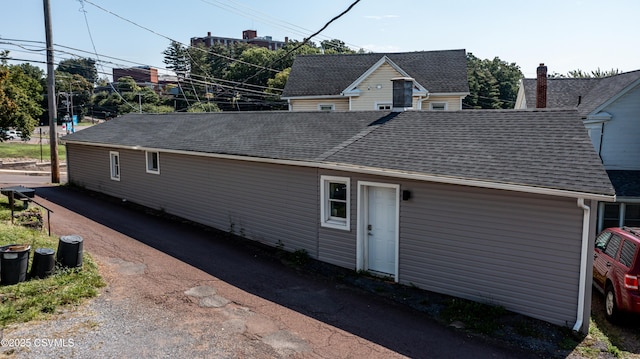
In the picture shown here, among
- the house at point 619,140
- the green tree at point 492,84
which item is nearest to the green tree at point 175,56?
the green tree at point 492,84

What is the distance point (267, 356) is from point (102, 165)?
1693 cm

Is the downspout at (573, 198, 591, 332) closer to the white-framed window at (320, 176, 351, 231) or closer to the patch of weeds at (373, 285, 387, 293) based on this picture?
the patch of weeds at (373, 285, 387, 293)

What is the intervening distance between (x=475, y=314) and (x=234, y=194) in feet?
26.5

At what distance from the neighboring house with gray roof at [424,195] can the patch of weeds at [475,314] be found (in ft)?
1.00

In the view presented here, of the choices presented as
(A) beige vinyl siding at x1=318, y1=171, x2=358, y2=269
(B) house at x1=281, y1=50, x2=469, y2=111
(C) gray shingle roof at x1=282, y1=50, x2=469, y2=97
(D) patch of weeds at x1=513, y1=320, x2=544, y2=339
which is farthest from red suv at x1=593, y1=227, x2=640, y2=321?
(C) gray shingle roof at x1=282, y1=50, x2=469, y2=97

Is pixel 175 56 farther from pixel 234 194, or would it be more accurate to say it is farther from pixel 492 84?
pixel 234 194

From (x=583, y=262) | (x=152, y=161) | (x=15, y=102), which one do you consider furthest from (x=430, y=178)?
(x=15, y=102)

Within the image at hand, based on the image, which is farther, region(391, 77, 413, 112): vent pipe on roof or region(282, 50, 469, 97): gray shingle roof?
region(282, 50, 469, 97): gray shingle roof

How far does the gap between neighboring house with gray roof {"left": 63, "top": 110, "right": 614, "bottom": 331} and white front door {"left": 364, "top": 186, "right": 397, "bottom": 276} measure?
0.09 ft

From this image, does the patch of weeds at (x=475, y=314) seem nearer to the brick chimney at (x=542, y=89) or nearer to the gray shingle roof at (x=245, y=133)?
the gray shingle roof at (x=245, y=133)

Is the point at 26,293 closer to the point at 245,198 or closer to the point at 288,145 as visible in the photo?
the point at 245,198

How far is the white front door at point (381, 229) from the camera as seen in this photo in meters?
10.6

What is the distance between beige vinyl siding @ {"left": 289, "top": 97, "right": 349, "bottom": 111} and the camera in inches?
1121

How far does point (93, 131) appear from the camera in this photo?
75.4 feet
